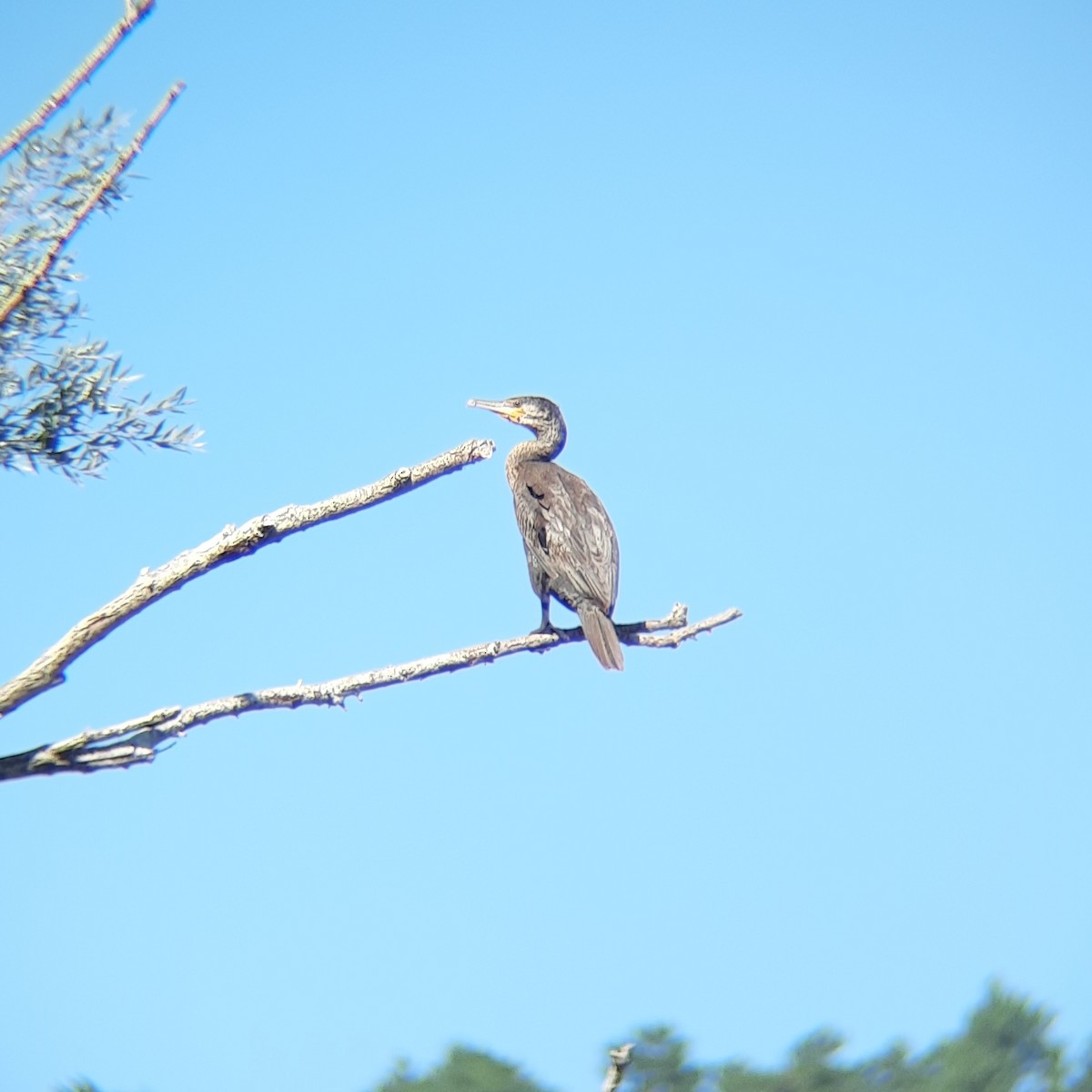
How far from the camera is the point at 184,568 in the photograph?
3.54m

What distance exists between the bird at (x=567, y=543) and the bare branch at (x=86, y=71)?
313 cm

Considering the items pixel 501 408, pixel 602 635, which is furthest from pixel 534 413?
pixel 602 635

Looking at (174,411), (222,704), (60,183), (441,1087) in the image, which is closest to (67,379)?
(174,411)

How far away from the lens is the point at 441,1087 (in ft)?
30.3

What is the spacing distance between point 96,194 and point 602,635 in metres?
2.97

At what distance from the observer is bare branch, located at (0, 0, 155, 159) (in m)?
3.36

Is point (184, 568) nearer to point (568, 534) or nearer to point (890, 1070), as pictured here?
point (568, 534)

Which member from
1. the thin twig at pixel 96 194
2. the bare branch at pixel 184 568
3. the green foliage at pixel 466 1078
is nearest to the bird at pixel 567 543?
the bare branch at pixel 184 568

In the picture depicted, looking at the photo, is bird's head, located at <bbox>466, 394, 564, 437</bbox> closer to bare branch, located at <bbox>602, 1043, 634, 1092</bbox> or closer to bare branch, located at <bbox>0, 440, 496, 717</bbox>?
bare branch, located at <bbox>0, 440, 496, 717</bbox>

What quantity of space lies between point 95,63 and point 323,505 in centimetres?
133

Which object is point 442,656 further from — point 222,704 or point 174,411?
point 174,411

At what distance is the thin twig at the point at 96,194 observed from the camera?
3438 mm

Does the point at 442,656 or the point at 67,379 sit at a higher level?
the point at 67,379

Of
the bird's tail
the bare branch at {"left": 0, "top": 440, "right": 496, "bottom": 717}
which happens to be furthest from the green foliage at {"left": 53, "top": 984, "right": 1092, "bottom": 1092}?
the bare branch at {"left": 0, "top": 440, "right": 496, "bottom": 717}
